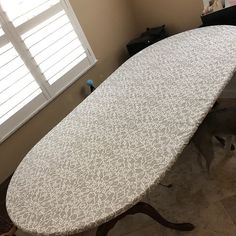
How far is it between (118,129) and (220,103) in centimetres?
148

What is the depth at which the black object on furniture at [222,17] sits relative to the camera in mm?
2441

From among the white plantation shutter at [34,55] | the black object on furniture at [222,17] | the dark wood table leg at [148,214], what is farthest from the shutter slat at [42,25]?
the dark wood table leg at [148,214]

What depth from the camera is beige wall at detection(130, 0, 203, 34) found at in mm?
2986

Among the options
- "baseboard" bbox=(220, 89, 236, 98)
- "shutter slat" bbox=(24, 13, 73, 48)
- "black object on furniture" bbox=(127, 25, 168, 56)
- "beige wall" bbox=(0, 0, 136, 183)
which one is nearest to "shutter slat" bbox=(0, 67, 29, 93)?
"shutter slat" bbox=(24, 13, 73, 48)

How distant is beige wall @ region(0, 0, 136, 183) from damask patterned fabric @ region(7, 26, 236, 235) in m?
0.62

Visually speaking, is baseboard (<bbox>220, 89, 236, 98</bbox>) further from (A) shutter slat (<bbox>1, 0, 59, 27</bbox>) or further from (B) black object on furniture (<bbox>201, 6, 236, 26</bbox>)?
(A) shutter slat (<bbox>1, 0, 59, 27</bbox>)

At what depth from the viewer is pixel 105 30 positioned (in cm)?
312

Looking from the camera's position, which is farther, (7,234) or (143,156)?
(7,234)

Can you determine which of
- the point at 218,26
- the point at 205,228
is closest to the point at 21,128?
the point at 205,228

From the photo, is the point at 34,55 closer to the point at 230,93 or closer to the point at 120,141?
the point at 120,141

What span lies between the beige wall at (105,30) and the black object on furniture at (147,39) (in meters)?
0.14

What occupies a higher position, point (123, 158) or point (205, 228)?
point (123, 158)

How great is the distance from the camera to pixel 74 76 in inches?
109

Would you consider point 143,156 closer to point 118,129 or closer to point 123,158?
point 123,158
